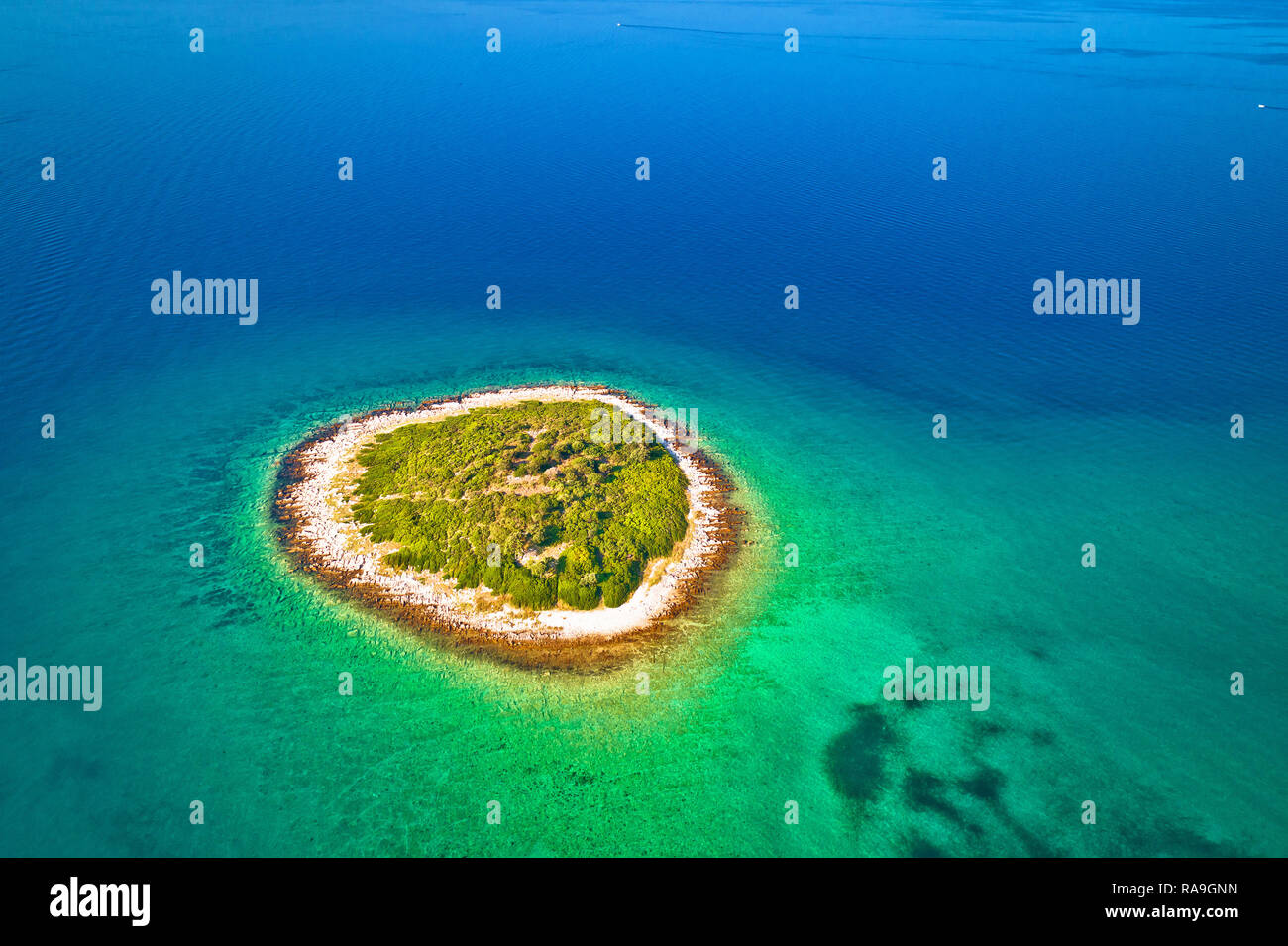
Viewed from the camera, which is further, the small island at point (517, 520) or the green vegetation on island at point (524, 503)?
the green vegetation on island at point (524, 503)

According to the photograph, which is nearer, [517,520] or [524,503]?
[517,520]

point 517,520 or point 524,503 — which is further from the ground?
point 524,503

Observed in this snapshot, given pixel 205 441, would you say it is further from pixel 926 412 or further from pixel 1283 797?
pixel 1283 797

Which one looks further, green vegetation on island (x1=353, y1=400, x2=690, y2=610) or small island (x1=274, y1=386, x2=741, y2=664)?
green vegetation on island (x1=353, y1=400, x2=690, y2=610)
